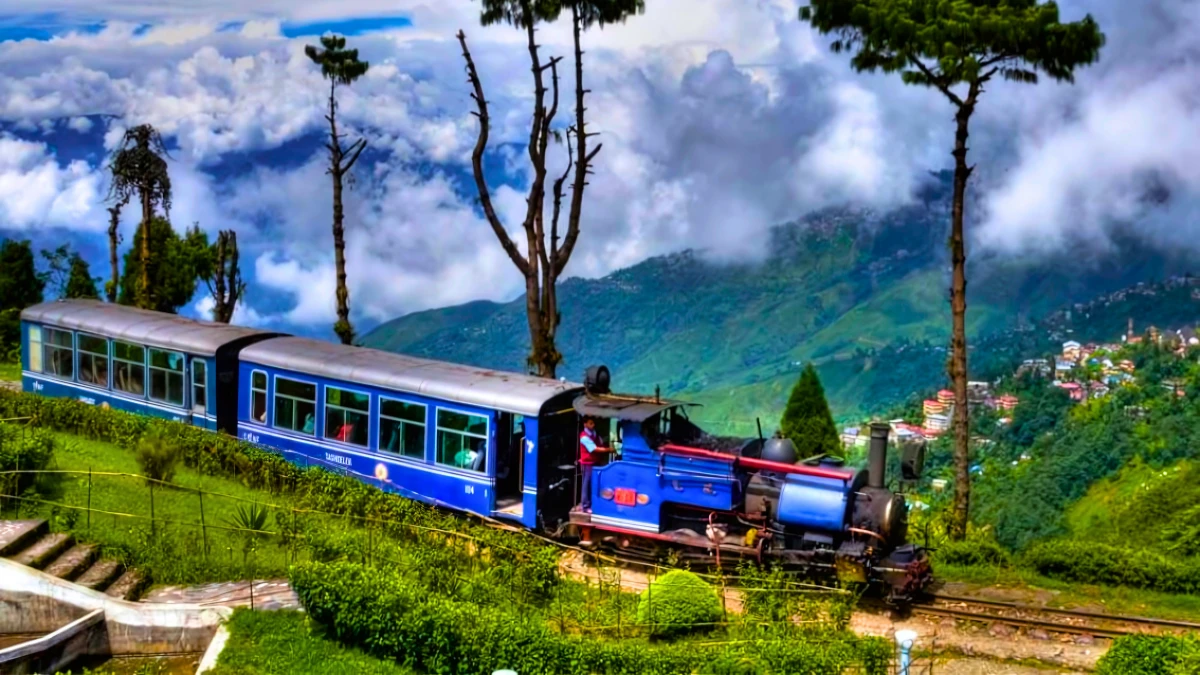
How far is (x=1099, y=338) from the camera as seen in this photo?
5234 cm

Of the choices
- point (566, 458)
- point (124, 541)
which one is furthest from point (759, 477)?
point (124, 541)

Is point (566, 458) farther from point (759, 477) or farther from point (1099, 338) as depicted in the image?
point (1099, 338)

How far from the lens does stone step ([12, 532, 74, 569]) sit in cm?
1362

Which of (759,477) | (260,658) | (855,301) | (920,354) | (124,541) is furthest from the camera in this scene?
(855,301)

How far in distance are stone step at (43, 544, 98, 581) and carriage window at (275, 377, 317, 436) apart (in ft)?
18.6

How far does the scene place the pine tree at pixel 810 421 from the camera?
73.3ft

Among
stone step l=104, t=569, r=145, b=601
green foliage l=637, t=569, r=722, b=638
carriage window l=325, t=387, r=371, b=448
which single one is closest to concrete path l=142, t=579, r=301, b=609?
stone step l=104, t=569, r=145, b=601

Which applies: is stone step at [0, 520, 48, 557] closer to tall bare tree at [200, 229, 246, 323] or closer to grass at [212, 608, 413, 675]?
grass at [212, 608, 413, 675]

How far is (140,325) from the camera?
23000 millimetres

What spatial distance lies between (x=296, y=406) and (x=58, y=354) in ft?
25.6

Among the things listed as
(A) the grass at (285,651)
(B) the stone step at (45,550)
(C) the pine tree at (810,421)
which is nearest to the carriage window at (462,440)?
(A) the grass at (285,651)

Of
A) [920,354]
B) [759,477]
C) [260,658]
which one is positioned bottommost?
[920,354]

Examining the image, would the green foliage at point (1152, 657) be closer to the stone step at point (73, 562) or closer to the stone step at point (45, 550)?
the stone step at point (73, 562)

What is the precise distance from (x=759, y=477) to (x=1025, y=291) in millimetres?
53954
